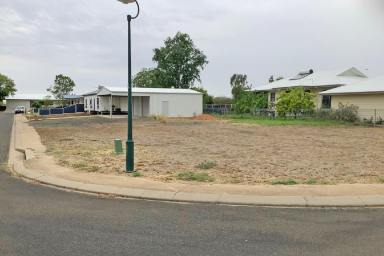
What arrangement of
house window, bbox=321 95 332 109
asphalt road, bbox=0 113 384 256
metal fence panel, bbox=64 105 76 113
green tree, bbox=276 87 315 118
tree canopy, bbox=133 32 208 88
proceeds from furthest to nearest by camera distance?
tree canopy, bbox=133 32 208 88 → metal fence panel, bbox=64 105 76 113 → house window, bbox=321 95 332 109 → green tree, bbox=276 87 315 118 → asphalt road, bbox=0 113 384 256

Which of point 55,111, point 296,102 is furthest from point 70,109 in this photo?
point 296,102

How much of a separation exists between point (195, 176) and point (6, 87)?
107 metres

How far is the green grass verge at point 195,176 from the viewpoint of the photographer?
9.90 m

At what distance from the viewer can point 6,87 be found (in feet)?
347

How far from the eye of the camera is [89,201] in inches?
320

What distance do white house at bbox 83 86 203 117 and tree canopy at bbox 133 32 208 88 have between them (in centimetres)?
2288

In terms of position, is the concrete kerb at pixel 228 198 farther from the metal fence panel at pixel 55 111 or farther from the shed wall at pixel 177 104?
the metal fence panel at pixel 55 111

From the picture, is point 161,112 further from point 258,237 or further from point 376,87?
point 258,237

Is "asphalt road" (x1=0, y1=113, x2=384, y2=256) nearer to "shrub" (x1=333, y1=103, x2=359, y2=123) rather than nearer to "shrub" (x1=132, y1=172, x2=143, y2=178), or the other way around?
"shrub" (x1=132, y1=172, x2=143, y2=178)

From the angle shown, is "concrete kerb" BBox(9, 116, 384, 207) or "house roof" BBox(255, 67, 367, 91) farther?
"house roof" BBox(255, 67, 367, 91)

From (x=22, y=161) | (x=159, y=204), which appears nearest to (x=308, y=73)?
(x=22, y=161)

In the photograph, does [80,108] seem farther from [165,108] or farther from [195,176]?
[195,176]

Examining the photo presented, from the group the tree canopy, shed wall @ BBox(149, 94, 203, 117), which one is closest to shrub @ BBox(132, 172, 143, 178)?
shed wall @ BBox(149, 94, 203, 117)

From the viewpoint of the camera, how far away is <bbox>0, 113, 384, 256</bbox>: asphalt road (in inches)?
210
